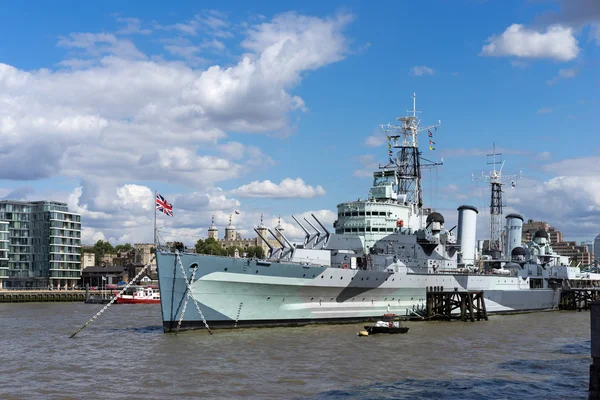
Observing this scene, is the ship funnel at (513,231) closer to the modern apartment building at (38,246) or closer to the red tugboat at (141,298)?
the red tugboat at (141,298)

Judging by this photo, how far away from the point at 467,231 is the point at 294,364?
30460mm

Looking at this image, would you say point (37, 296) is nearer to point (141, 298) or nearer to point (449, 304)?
point (141, 298)

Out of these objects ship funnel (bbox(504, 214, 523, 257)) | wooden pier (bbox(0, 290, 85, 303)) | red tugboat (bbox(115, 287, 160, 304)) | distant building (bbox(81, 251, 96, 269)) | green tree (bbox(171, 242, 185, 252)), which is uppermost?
ship funnel (bbox(504, 214, 523, 257))

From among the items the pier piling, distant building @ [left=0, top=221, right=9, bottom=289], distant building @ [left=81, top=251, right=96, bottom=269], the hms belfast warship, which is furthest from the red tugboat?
the pier piling

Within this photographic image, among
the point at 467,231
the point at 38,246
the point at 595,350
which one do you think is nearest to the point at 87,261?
the point at 38,246

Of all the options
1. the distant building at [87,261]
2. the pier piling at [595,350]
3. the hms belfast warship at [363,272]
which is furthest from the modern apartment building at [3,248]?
the pier piling at [595,350]

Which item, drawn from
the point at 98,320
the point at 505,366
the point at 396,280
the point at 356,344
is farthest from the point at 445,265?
the point at 98,320

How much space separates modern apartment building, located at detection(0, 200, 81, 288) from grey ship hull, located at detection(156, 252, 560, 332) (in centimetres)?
7414

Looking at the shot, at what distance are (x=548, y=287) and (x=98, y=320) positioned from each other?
3873 centimetres

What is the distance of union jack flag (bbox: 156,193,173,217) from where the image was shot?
31.6 metres

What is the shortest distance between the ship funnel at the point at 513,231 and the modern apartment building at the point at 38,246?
6858 centimetres

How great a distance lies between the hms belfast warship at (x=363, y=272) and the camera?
3106 cm

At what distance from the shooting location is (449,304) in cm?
4212

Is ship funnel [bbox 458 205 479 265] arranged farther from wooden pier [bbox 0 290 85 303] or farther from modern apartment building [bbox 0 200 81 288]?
modern apartment building [bbox 0 200 81 288]
